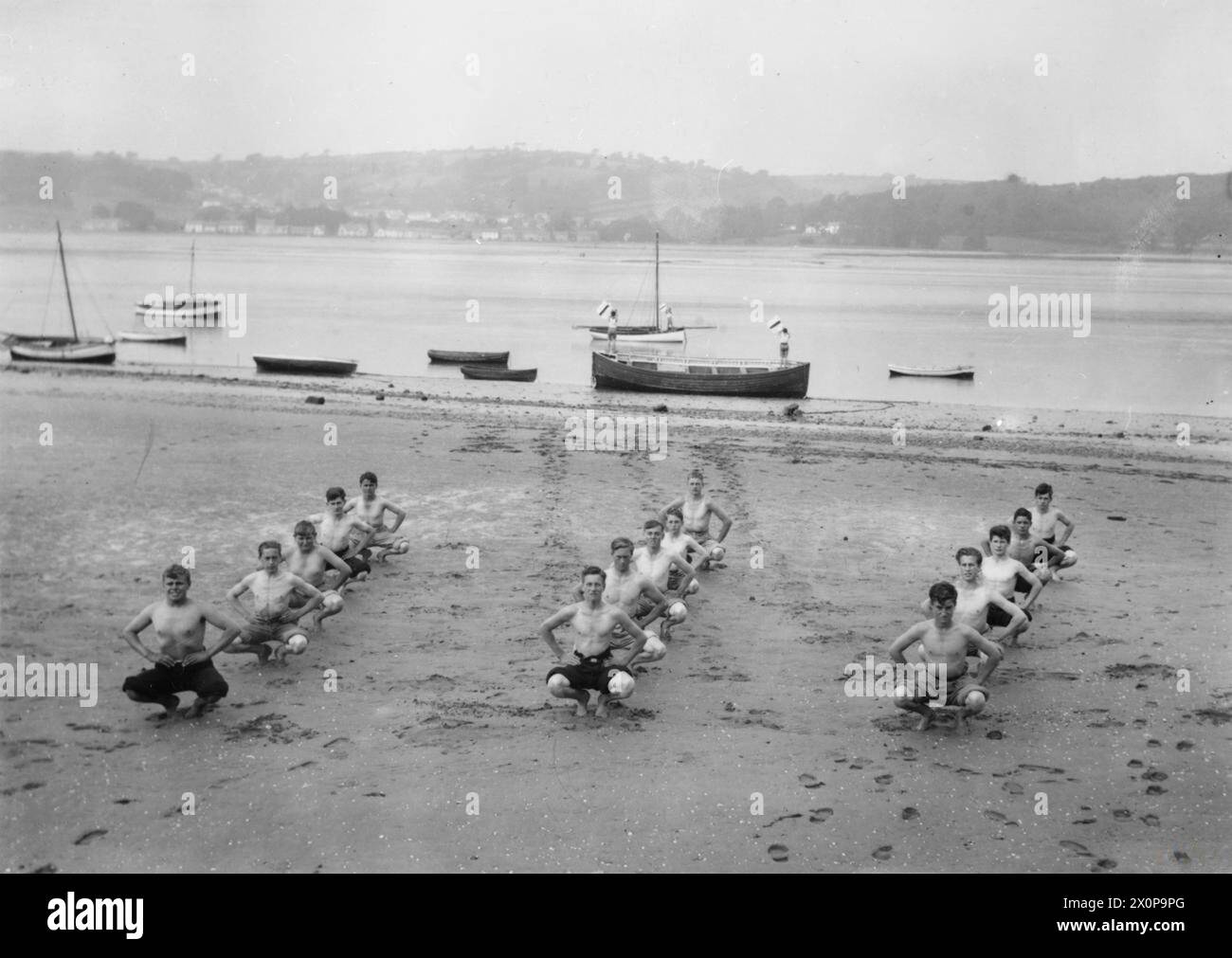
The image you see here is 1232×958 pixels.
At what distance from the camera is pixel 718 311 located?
111625 mm

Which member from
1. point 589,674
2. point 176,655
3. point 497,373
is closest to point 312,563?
point 176,655

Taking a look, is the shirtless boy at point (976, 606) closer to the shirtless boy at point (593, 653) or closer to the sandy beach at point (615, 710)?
the sandy beach at point (615, 710)

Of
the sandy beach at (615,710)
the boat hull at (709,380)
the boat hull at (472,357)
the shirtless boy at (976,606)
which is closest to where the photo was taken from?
the sandy beach at (615,710)

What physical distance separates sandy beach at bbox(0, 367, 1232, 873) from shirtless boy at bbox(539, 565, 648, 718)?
0.90ft

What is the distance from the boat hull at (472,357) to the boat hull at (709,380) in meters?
9.89

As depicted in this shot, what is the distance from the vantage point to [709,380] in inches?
1582

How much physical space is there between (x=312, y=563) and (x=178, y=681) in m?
3.02

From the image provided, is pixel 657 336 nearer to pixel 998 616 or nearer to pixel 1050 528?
pixel 1050 528

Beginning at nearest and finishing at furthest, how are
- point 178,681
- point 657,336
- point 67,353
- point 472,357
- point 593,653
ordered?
point 178,681, point 593,653, point 67,353, point 472,357, point 657,336

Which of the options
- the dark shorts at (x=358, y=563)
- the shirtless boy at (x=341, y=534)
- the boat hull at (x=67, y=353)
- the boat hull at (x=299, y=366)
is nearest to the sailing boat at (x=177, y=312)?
the boat hull at (x=67, y=353)

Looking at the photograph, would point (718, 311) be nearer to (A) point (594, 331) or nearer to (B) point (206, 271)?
(A) point (594, 331)

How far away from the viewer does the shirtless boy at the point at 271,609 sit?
11.1 meters

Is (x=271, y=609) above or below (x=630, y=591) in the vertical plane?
below

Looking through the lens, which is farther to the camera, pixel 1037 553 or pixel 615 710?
pixel 1037 553
